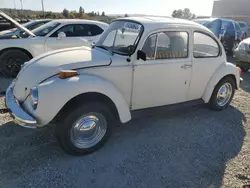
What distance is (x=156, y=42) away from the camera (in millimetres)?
3457

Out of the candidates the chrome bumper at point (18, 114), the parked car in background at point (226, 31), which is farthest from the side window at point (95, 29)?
the parked car in background at point (226, 31)

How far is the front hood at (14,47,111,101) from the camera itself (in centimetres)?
300

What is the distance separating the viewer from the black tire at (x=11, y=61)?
613cm

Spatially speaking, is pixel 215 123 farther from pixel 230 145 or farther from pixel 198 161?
pixel 198 161

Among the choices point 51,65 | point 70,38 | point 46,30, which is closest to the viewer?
point 51,65

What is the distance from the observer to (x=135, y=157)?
10.3 ft

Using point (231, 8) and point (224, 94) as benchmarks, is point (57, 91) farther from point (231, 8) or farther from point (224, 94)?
point (231, 8)

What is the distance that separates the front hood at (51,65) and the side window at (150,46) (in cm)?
60

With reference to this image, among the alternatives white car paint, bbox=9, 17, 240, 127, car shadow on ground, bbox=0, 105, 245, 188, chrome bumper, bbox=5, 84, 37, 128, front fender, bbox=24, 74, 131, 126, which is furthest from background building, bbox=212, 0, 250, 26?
chrome bumper, bbox=5, 84, 37, 128

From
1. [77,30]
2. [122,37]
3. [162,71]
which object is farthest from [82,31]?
[162,71]

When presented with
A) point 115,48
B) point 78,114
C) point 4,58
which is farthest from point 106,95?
point 4,58

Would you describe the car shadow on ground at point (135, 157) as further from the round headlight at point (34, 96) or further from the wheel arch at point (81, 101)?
the round headlight at point (34, 96)

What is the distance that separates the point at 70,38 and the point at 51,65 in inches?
160

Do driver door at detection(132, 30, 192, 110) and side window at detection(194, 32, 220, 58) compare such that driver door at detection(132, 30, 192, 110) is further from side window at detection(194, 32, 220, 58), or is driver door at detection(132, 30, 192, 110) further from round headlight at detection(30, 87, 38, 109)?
round headlight at detection(30, 87, 38, 109)
